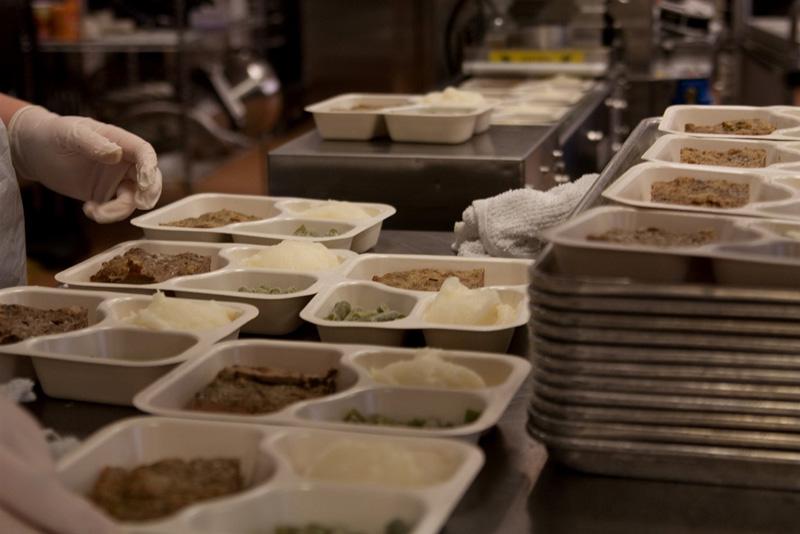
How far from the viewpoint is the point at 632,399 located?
51.1 inches

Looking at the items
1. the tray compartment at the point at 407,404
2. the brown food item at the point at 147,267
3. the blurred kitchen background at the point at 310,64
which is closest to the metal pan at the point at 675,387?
the tray compartment at the point at 407,404

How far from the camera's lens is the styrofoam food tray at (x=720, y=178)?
5.16ft

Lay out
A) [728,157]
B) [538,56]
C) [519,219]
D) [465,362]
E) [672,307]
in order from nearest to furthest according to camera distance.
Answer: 1. [672,307]
2. [465,362]
3. [728,157]
4. [519,219]
5. [538,56]

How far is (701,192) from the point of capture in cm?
173

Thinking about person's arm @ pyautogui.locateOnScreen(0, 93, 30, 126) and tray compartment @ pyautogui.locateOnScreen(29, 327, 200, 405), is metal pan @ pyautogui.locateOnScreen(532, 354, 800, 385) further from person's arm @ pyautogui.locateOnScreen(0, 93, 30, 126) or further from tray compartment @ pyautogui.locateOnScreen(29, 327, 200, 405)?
person's arm @ pyautogui.locateOnScreen(0, 93, 30, 126)

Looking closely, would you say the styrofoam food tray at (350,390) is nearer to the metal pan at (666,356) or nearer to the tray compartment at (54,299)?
the metal pan at (666,356)

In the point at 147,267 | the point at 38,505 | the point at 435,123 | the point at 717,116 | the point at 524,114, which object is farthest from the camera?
the point at 524,114

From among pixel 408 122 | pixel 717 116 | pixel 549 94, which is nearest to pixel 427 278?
pixel 717 116

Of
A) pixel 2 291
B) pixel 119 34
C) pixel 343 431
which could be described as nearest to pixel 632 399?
pixel 343 431

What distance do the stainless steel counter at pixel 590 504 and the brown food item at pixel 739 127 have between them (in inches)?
41.8

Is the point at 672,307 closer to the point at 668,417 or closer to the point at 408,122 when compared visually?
the point at 668,417

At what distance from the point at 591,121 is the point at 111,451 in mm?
2652

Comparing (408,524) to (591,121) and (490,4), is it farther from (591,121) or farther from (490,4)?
(490,4)

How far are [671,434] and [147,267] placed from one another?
100 cm
